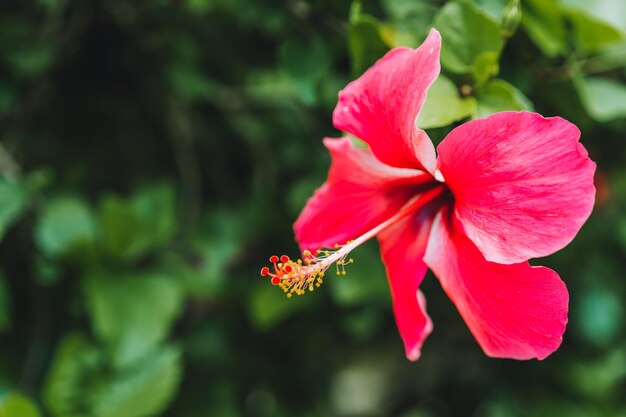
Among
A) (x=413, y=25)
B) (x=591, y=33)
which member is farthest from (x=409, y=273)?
(x=591, y=33)

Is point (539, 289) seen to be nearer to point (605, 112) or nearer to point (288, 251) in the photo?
point (605, 112)

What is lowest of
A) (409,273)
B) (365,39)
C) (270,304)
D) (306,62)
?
(270,304)

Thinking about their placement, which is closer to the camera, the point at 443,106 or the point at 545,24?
the point at 443,106

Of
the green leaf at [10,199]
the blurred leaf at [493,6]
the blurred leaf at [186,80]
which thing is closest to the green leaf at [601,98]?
the blurred leaf at [493,6]

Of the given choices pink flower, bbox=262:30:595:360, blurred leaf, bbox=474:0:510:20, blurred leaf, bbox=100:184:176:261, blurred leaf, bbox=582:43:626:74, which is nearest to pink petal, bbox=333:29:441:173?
pink flower, bbox=262:30:595:360

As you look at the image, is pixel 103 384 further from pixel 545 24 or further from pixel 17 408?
pixel 545 24
